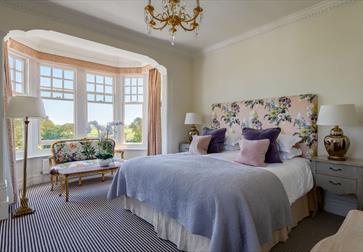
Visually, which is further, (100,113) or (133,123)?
(133,123)

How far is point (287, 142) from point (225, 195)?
1692 millimetres

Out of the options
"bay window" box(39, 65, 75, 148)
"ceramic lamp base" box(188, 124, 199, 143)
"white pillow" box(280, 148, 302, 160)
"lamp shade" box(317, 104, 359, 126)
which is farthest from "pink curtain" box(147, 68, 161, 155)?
"lamp shade" box(317, 104, 359, 126)

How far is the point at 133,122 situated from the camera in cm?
552

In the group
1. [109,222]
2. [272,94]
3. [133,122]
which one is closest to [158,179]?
[109,222]

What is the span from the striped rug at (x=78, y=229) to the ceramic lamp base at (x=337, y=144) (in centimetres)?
220

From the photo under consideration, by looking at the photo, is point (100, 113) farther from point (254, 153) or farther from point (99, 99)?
point (254, 153)

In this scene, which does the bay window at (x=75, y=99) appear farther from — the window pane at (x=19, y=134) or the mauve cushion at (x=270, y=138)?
the mauve cushion at (x=270, y=138)

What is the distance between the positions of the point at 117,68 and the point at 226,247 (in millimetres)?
4947

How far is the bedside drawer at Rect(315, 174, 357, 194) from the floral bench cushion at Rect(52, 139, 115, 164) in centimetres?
392

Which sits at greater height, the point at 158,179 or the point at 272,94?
the point at 272,94

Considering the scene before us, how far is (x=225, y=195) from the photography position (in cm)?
165

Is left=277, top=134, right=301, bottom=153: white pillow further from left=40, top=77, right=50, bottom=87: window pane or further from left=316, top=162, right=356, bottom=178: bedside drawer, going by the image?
left=40, top=77, right=50, bottom=87: window pane

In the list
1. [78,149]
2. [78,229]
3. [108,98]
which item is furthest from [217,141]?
[108,98]

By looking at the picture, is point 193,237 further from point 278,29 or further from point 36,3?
point 36,3
